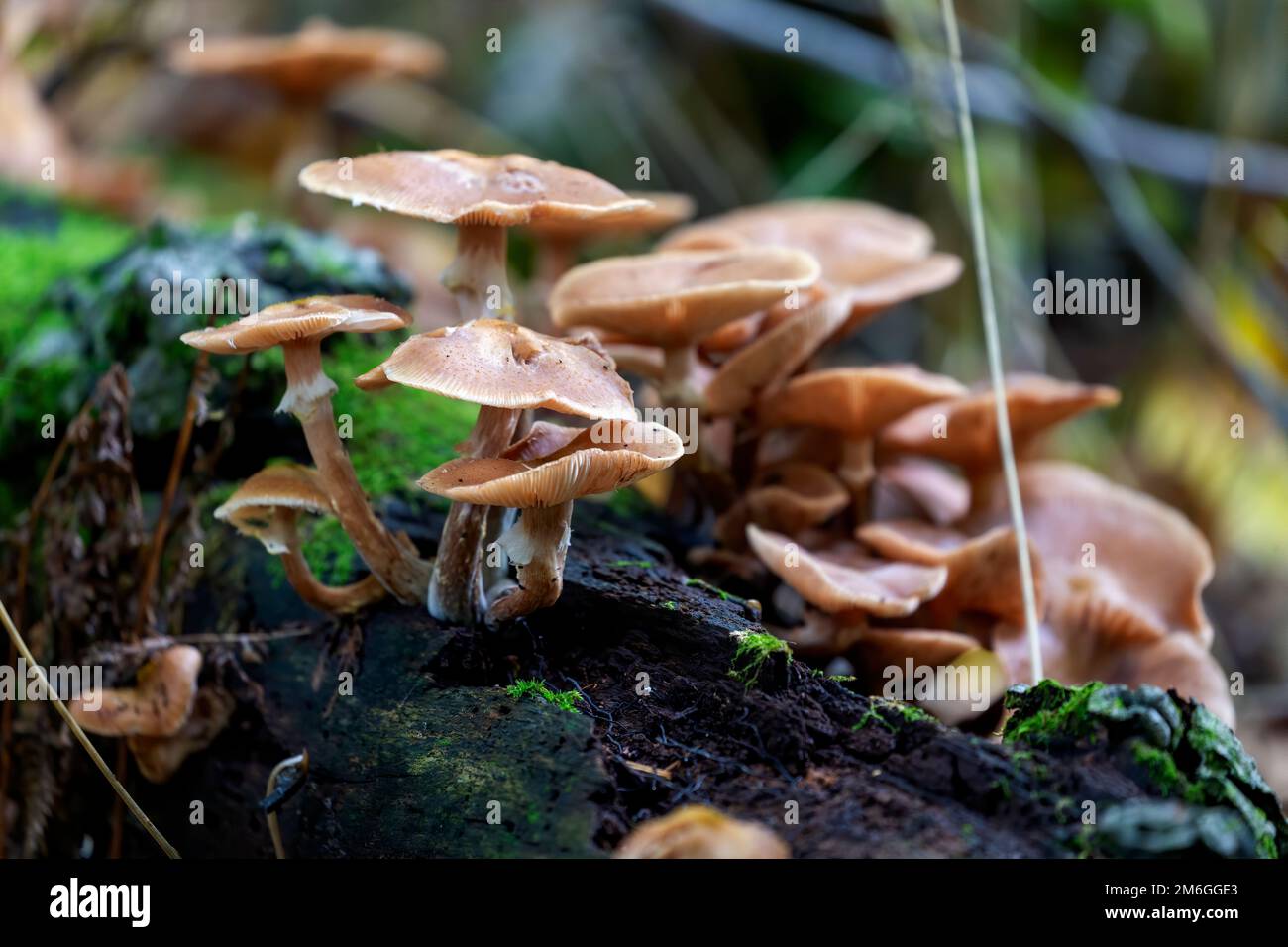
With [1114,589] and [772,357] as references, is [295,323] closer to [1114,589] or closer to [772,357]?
[772,357]

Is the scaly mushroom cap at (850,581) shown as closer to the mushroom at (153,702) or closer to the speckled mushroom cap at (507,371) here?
the speckled mushroom cap at (507,371)

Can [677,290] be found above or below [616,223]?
below

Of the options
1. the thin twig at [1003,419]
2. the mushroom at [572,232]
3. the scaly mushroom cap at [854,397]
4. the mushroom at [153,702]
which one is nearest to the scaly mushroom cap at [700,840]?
the thin twig at [1003,419]

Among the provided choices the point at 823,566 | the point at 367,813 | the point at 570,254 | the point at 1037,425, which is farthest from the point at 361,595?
the point at 570,254

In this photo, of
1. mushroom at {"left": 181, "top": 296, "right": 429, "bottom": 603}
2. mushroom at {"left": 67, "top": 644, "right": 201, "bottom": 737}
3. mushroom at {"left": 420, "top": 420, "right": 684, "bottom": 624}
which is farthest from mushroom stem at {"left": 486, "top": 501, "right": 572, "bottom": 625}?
mushroom at {"left": 67, "top": 644, "right": 201, "bottom": 737}

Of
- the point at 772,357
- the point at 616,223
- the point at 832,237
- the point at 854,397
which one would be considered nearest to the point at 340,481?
the point at 772,357
